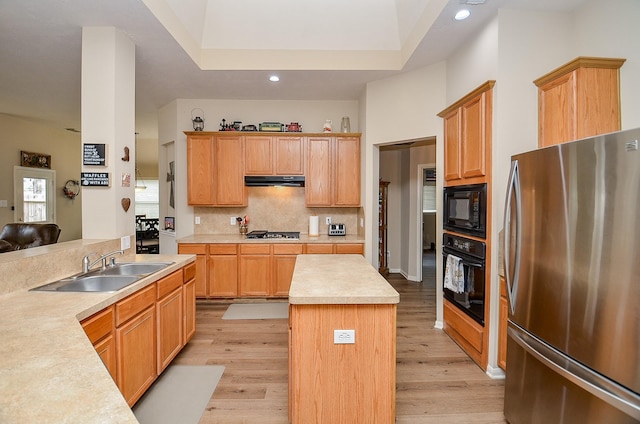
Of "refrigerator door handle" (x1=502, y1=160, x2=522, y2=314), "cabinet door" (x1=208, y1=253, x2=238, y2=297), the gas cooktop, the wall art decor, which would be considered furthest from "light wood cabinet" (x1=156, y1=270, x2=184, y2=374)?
the wall art decor

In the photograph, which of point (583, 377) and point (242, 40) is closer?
point (583, 377)

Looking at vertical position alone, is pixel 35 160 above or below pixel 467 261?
above

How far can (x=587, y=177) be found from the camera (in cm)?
134

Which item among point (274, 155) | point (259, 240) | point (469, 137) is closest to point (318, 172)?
point (274, 155)

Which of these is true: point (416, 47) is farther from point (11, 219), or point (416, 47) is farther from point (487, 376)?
point (11, 219)

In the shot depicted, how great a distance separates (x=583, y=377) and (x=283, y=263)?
3229mm

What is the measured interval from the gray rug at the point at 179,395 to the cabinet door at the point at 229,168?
2.39 metres

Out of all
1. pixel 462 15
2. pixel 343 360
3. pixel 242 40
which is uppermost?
pixel 242 40

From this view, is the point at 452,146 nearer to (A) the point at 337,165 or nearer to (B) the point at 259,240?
(A) the point at 337,165

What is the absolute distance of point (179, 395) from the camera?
219 centimetres

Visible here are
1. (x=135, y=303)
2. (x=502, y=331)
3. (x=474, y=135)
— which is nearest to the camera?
(x=135, y=303)

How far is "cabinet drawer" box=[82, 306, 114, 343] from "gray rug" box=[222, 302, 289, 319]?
203 centimetres

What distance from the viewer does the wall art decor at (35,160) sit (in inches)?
231

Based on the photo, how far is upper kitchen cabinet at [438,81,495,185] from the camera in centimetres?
244
